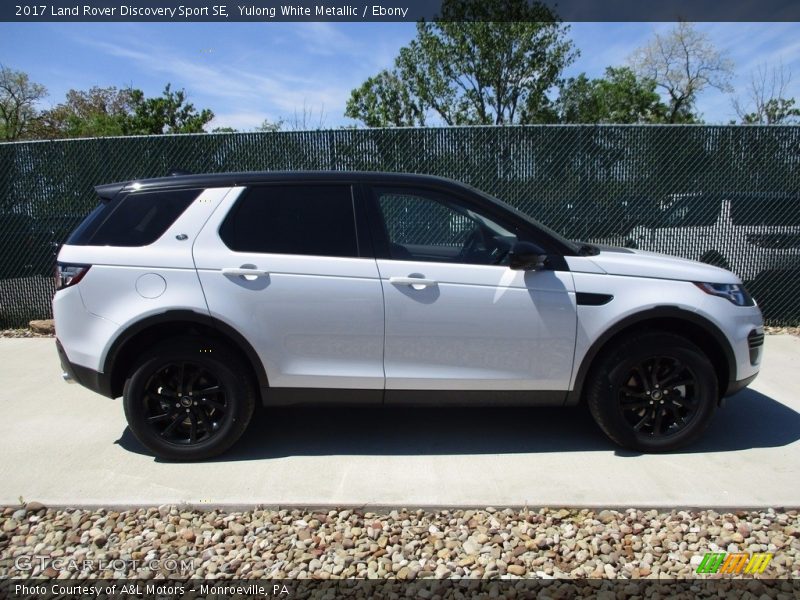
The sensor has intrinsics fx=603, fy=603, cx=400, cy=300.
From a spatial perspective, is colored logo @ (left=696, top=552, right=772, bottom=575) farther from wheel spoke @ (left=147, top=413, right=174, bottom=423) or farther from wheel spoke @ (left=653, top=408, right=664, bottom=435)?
wheel spoke @ (left=147, top=413, right=174, bottom=423)

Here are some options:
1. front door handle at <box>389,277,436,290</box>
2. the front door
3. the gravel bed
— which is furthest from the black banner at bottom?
front door handle at <box>389,277,436,290</box>

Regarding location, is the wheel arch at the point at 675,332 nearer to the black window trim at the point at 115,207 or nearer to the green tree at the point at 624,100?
the black window trim at the point at 115,207

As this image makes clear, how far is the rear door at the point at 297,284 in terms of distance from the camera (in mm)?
3613

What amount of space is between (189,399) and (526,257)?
2225 millimetres

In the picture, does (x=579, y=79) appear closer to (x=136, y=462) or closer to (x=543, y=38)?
(x=543, y=38)

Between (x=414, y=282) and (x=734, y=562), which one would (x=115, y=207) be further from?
(x=734, y=562)

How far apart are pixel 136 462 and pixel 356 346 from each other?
1603mm

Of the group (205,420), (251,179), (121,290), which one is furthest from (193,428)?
(251,179)

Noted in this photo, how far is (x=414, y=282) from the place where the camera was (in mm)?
3611

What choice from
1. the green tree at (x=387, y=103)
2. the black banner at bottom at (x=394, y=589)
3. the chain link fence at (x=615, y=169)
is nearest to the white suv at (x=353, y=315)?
the black banner at bottom at (x=394, y=589)

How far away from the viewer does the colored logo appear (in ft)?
8.96

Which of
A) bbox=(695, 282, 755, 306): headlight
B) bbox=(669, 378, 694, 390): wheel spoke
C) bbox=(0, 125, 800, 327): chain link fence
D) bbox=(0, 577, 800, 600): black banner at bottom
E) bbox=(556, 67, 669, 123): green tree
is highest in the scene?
bbox=(556, 67, 669, 123): green tree

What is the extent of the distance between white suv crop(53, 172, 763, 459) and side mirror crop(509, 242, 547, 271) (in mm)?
13

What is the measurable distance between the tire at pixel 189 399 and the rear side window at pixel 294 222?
0.71m
